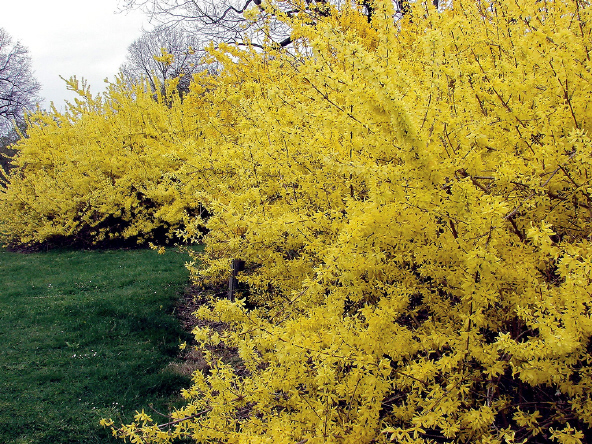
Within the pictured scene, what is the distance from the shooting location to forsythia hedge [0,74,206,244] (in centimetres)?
941

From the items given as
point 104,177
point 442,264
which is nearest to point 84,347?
point 442,264

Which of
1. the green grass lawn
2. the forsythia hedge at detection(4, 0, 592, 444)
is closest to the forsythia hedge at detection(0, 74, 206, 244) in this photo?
the green grass lawn

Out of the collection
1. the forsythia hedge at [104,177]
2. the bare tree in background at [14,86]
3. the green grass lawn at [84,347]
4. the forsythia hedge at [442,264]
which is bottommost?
the green grass lawn at [84,347]

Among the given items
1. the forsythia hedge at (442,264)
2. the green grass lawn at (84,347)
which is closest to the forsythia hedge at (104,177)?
the green grass lawn at (84,347)

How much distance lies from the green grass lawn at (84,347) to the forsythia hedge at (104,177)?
1.65 m

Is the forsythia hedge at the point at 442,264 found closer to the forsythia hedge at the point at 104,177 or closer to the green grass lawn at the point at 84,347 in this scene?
the green grass lawn at the point at 84,347

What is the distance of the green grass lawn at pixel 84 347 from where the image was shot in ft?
12.7

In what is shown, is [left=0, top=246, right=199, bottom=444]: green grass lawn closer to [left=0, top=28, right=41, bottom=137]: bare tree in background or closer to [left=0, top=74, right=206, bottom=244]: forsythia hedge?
[left=0, top=74, right=206, bottom=244]: forsythia hedge

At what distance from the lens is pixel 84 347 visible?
523cm

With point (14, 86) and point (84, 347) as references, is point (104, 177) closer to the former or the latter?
point (84, 347)

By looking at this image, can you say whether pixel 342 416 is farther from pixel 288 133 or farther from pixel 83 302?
pixel 83 302

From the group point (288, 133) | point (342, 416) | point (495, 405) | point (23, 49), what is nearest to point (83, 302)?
point (288, 133)

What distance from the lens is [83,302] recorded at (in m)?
6.50

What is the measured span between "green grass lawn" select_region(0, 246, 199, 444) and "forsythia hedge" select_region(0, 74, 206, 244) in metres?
1.65
